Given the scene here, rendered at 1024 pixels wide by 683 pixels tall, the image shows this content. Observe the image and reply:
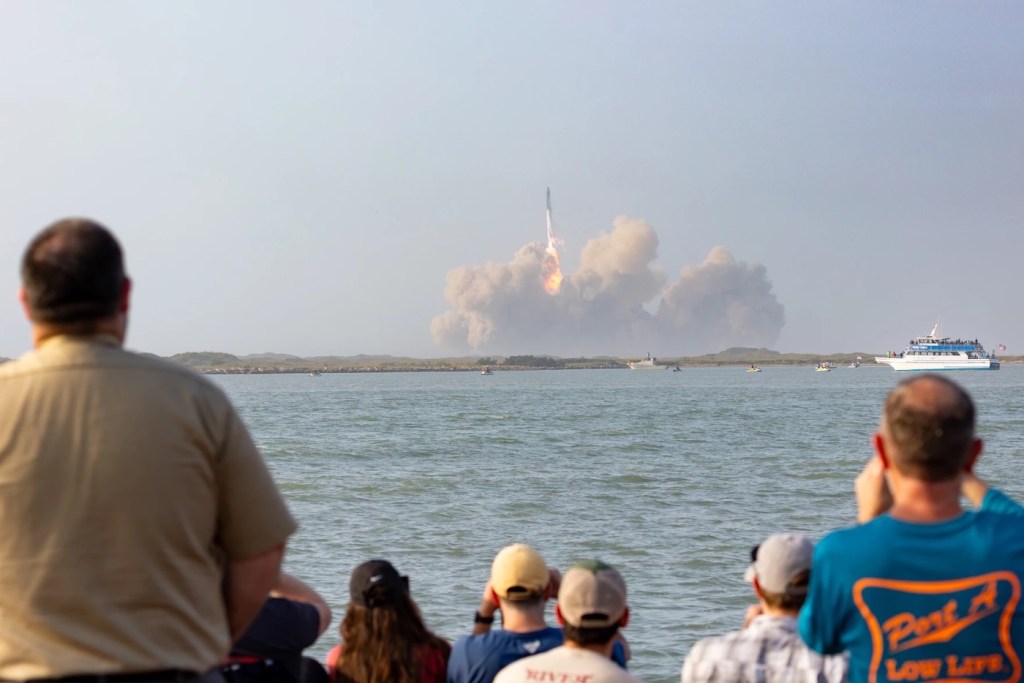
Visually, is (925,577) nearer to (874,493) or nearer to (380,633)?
(874,493)

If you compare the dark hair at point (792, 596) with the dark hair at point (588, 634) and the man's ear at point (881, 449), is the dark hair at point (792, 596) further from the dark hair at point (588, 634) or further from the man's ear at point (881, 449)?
the man's ear at point (881, 449)

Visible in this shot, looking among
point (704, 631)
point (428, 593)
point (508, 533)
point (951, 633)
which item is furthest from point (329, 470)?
point (951, 633)

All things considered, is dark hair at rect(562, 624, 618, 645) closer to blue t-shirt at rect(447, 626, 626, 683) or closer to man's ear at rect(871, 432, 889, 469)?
blue t-shirt at rect(447, 626, 626, 683)

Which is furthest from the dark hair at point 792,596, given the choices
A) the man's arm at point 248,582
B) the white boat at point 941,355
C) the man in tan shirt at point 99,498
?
the white boat at point 941,355

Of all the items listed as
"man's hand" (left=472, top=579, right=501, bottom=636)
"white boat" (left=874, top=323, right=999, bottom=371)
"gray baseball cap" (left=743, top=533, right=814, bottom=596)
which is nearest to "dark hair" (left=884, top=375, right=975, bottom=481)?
"gray baseball cap" (left=743, top=533, right=814, bottom=596)

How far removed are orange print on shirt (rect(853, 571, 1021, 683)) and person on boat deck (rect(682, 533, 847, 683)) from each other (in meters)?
0.81

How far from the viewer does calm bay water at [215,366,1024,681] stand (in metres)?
15.1

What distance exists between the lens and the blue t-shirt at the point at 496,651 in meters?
5.13

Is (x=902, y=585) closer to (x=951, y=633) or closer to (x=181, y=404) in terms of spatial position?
(x=951, y=633)

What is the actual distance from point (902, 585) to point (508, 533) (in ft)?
62.0

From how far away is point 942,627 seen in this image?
3.19m

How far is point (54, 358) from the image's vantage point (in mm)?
2828

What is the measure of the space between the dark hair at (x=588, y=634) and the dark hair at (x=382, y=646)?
3.46ft

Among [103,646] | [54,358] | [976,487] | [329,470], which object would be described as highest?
[54,358]
